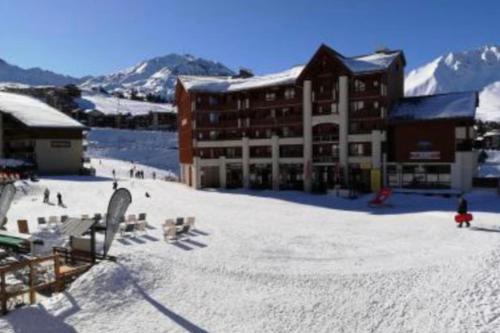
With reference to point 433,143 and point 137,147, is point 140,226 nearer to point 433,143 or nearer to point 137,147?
point 433,143

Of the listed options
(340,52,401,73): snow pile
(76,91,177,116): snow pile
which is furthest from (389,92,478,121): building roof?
(76,91,177,116): snow pile

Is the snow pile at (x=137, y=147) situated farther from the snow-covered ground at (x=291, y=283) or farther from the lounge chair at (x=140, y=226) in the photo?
the snow-covered ground at (x=291, y=283)

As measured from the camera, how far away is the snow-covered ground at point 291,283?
16.0 meters

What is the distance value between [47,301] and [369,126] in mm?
41253

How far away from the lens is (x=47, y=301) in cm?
1730

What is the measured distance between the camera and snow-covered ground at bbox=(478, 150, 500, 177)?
239 ft

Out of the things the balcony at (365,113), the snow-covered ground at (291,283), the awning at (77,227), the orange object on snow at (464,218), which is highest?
the balcony at (365,113)

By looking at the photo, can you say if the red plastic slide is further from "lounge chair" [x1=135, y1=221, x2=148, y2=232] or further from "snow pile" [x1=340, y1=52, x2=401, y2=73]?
"lounge chair" [x1=135, y1=221, x2=148, y2=232]

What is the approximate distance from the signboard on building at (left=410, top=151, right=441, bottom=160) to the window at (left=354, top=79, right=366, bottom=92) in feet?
29.8

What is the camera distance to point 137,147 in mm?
119562

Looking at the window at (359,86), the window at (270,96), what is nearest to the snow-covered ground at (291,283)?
the window at (359,86)

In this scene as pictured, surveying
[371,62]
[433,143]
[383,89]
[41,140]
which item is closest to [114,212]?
[433,143]

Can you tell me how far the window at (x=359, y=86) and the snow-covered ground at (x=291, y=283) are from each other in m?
23.9

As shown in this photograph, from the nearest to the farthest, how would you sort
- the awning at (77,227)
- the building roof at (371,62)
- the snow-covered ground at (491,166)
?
the awning at (77,227), the building roof at (371,62), the snow-covered ground at (491,166)
